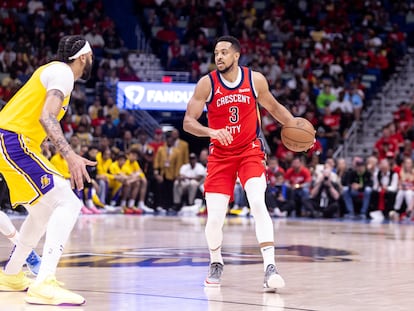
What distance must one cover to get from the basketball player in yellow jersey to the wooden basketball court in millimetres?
300

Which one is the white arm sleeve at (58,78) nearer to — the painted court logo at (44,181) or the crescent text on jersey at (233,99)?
the painted court logo at (44,181)

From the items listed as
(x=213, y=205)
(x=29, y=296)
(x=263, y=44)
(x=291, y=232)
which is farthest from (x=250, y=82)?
(x=263, y=44)

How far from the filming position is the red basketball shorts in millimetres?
7520

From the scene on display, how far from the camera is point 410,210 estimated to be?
18.9 metres

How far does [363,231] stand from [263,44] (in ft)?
43.3

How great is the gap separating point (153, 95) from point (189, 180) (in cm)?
295

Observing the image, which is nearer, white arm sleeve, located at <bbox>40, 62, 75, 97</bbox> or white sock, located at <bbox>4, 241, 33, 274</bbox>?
white arm sleeve, located at <bbox>40, 62, 75, 97</bbox>

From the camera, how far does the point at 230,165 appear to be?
7.57 meters

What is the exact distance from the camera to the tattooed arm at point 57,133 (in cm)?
593

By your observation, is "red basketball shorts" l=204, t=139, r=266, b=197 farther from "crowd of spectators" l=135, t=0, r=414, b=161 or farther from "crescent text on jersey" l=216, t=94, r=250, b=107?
"crowd of spectators" l=135, t=0, r=414, b=161

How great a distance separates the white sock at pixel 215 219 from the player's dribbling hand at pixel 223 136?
591 millimetres

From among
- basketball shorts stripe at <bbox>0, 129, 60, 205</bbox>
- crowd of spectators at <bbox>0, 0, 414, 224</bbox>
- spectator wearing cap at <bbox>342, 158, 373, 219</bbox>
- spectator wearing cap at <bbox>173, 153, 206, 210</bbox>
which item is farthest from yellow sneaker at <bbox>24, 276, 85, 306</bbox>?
spectator wearing cap at <bbox>173, 153, 206, 210</bbox>

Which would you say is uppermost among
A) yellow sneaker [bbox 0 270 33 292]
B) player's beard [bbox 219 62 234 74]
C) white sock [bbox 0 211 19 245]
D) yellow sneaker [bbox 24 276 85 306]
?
player's beard [bbox 219 62 234 74]

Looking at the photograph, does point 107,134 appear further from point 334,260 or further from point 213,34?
point 334,260
